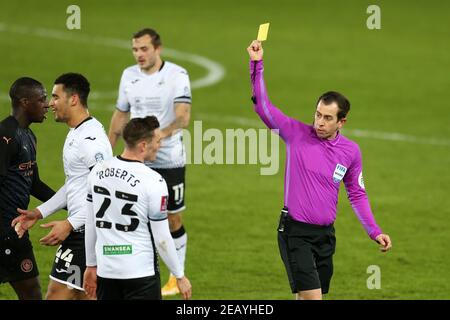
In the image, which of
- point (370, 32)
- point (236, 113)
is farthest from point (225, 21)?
point (236, 113)

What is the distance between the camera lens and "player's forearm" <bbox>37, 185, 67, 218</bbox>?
9992 millimetres

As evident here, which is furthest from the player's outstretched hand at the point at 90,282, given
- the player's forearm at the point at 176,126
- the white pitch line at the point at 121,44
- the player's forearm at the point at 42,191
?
the white pitch line at the point at 121,44

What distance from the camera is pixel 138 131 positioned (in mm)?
8781

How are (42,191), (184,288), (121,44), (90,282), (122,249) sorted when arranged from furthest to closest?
(121,44) → (42,191) → (90,282) → (122,249) → (184,288)

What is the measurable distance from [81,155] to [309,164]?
2.07 metres

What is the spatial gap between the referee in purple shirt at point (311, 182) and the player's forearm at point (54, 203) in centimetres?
197

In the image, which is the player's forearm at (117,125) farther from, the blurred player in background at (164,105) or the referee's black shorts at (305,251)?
the referee's black shorts at (305,251)

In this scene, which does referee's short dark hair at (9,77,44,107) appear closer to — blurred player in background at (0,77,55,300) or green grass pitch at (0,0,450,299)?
blurred player in background at (0,77,55,300)

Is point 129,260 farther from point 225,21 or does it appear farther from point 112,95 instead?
point 225,21

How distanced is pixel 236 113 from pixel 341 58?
682 cm

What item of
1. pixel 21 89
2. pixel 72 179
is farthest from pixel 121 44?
pixel 72 179

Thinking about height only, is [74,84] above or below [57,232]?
above

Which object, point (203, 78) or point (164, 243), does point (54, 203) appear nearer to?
point (164, 243)
